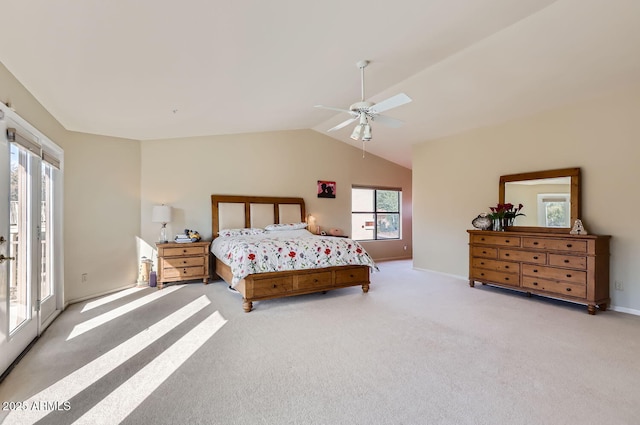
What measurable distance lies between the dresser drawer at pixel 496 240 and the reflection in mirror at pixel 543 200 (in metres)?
0.47

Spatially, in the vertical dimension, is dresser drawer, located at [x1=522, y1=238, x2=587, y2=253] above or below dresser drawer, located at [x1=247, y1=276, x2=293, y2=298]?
above

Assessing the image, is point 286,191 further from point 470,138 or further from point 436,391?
point 436,391

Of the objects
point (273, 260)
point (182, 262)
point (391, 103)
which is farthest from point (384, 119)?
point (182, 262)

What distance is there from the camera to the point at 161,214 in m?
5.15

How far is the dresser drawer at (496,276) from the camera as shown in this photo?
15.1 feet

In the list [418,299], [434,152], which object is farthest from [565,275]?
[434,152]

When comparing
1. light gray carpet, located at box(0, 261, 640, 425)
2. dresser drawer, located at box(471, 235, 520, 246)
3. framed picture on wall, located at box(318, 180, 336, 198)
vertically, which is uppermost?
framed picture on wall, located at box(318, 180, 336, 198)

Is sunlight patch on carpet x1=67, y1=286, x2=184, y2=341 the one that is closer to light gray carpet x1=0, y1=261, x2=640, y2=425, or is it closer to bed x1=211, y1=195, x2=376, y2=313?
light gray carpet x1=0, y1=261, x2=640, y2=425

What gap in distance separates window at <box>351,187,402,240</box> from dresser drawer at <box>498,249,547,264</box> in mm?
3560

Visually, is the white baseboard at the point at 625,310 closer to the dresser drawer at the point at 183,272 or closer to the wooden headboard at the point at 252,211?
the wooden headboard at the point at 252,211

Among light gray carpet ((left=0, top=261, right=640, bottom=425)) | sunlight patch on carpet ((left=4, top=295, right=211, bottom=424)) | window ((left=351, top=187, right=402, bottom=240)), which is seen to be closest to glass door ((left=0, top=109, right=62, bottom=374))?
light gray carpet ((left=0, top=261, right=640, bottom=425))

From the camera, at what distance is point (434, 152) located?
21.2 feet

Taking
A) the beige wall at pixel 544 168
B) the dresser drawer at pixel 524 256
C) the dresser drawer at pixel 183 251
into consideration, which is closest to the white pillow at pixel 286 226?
the dresser drawer at pixel 183 251

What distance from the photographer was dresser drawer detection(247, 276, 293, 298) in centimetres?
403
